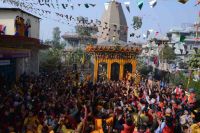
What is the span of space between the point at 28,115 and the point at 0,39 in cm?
841

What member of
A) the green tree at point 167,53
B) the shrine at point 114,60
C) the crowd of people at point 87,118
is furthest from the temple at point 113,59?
the green tree at point 167,53

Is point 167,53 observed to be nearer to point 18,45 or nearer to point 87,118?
point 18,45

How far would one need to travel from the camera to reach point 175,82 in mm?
36938

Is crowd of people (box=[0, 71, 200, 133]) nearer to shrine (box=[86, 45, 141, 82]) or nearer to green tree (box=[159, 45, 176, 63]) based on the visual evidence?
shrine (box=[86, 45, 141, 82])

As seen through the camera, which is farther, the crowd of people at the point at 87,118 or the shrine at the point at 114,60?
the shrine at the point at 114,60

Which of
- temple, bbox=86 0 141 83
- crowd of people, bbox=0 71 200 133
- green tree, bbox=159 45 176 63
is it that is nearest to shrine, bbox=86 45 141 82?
temple, bbox=86 0 141 83

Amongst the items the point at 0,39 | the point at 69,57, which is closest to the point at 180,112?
the point at 0,39

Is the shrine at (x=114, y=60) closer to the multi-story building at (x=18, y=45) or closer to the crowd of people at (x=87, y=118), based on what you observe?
the multi-story building at (x=18, y=45)

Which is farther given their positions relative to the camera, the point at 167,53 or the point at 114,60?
the point at 167,53

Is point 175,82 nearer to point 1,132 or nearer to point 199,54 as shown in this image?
point 199,54

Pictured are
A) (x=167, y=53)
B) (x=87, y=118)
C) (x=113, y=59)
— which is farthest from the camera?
(x=167, y=53)

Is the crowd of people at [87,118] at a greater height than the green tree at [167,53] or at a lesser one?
lesser

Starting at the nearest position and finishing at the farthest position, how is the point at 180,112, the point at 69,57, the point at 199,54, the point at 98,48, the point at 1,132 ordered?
the point at 1,132 < the point at 180,112 < the point at 199,54 < the point at 98,48 < the point at 69,57

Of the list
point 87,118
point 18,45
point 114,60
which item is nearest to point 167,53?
point 114,60
